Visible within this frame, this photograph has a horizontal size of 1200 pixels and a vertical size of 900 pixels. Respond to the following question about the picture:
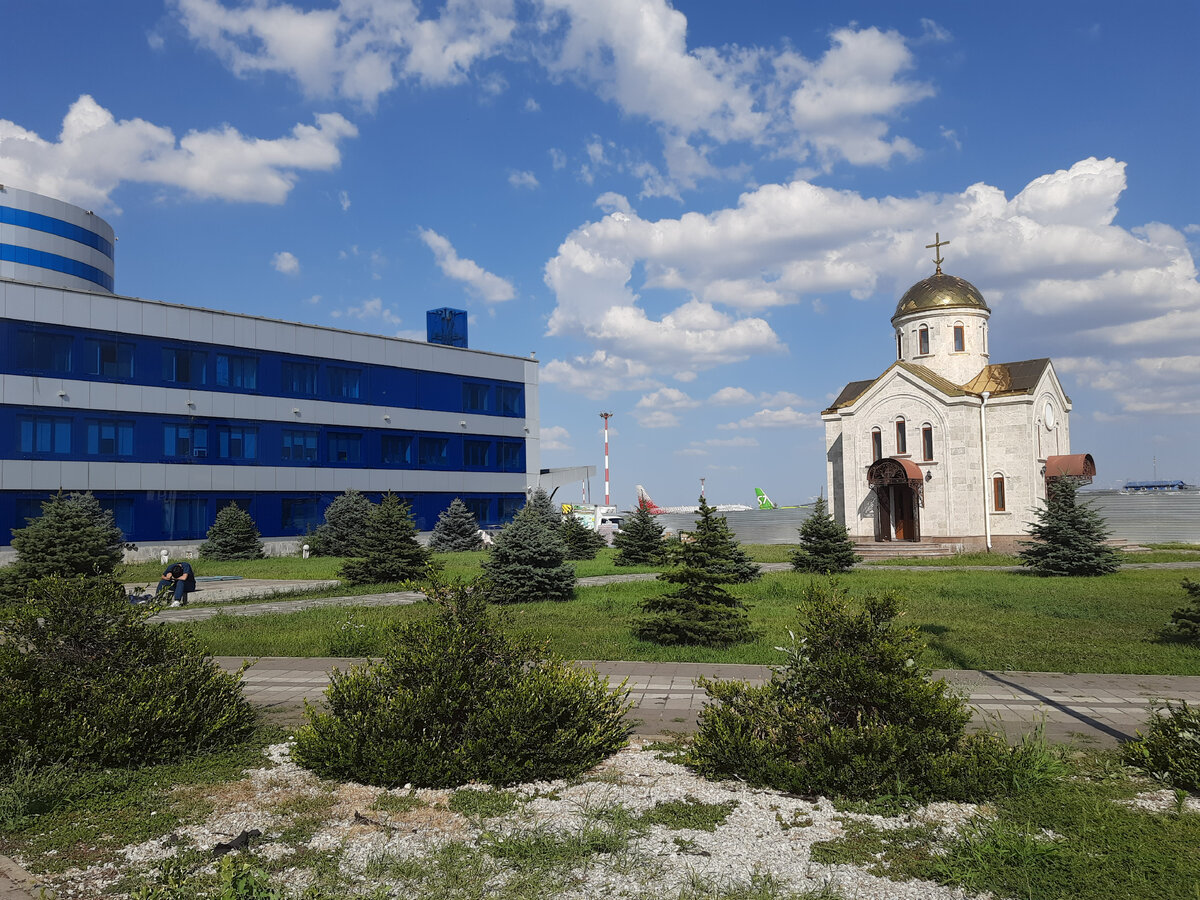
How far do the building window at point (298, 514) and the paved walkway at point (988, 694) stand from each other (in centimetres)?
2689

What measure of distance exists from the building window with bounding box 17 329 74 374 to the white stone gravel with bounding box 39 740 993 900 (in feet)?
98.3

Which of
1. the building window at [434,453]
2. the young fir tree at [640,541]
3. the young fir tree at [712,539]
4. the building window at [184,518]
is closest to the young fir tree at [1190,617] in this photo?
the young fir tree at [712,539]

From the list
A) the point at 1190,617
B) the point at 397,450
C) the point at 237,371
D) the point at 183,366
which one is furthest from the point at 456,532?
the point at 1190,617

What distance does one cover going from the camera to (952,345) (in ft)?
123

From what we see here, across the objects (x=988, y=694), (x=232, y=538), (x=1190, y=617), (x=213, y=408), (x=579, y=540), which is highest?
(x=213, y=408)

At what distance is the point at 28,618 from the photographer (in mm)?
6660

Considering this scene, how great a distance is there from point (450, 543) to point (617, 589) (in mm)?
18368

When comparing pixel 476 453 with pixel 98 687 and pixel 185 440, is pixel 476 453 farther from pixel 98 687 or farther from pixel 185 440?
pixel 98 687

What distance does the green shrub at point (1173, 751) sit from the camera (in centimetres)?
585

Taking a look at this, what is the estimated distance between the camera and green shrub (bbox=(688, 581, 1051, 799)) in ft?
18.7

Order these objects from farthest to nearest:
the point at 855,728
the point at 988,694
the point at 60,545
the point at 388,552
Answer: the point at 388,552 < the point at 60,545 < the point at 988,694 < the point at 855,728

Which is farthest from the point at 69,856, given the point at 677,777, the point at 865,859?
the point at 865,859

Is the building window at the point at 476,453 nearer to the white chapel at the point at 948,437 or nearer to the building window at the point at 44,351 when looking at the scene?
the white chapel at the point at 948,437

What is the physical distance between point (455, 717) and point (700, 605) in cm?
649
